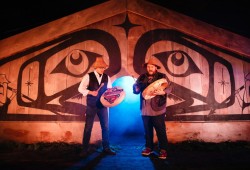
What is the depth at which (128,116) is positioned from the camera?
35.0 feet

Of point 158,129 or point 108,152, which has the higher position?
point 158,129

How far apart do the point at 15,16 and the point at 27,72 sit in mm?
4905

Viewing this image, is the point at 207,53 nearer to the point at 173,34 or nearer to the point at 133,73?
the point at 173,34

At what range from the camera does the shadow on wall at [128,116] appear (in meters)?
10.1

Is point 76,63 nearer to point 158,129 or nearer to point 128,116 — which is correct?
point 158,129

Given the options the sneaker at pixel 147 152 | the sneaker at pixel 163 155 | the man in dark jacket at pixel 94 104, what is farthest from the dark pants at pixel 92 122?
the sneaker at pixel 163 155

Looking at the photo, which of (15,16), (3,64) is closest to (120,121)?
(3,64)

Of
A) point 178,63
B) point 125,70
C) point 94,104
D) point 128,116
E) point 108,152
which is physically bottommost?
point 108,152

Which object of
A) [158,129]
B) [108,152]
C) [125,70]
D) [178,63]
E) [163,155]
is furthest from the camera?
[178,63]

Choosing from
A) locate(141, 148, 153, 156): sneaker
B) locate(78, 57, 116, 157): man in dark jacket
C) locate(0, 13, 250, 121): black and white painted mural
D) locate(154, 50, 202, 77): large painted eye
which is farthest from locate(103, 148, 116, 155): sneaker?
locate(154, 50, 202, 77): large painted eye

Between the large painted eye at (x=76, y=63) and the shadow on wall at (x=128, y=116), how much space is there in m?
3.01

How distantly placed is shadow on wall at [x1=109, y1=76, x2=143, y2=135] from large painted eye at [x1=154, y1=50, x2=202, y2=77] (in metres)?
2.87

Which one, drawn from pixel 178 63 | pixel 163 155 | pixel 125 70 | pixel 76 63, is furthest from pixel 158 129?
pixel 76 63

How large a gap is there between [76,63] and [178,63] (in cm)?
323
